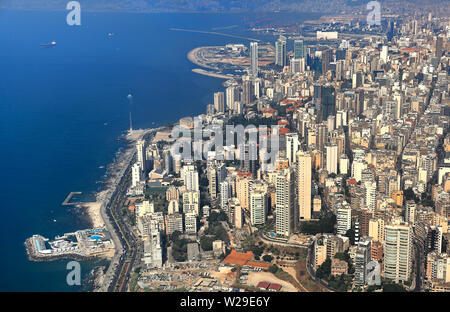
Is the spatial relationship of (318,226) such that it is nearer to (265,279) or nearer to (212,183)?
(265,279)

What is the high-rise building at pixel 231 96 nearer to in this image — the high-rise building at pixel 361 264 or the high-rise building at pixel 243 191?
the high-rise building at pixel 243 191

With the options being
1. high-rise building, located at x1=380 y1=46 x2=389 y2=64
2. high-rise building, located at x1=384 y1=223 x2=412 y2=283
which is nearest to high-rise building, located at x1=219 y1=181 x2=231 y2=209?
high-rise building, located at x1=384 y1=223 x2=412 y2=283

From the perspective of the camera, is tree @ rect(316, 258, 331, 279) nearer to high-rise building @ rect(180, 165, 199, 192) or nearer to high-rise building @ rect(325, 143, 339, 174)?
high-rise building @ rect(180, 165, 199, 192)

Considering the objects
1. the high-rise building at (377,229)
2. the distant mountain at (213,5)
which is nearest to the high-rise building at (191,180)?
the high-rise building at (377,229)

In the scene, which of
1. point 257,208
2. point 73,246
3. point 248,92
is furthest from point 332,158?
point 248,92

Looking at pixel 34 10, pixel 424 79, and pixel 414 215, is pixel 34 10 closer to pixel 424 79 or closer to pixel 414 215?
pixel 424 79

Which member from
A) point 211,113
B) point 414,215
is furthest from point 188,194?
point 211,113
